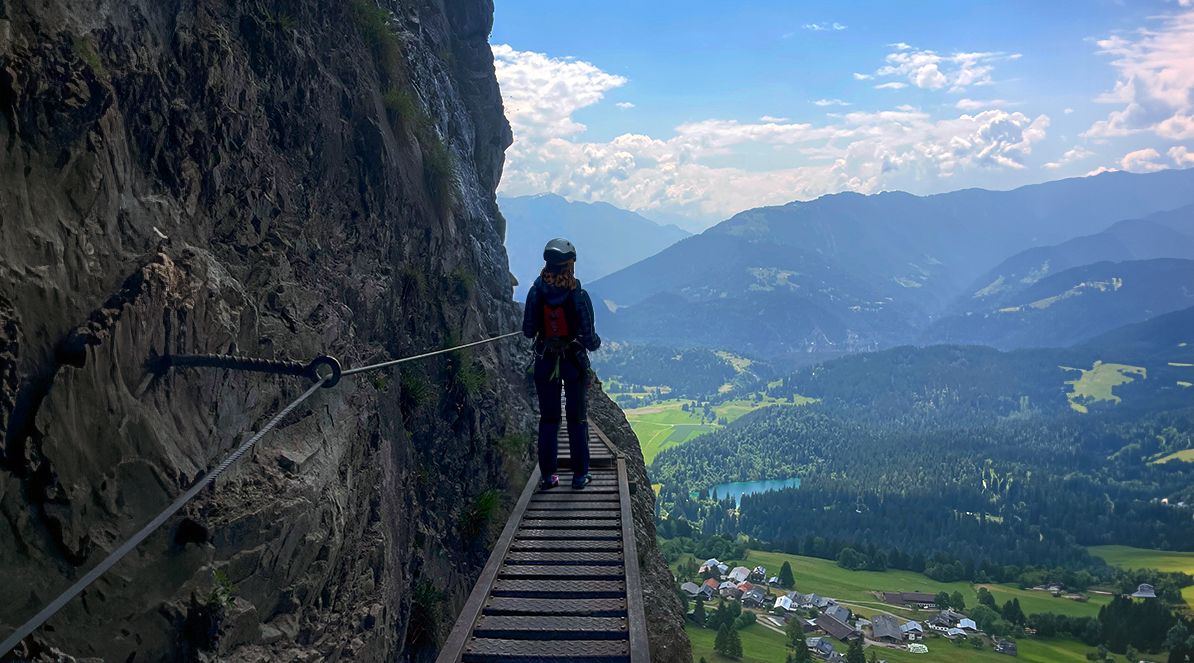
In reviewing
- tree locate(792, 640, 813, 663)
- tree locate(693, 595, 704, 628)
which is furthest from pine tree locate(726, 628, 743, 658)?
tree locate(693, 595, 704, 628)

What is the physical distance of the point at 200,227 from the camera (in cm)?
755

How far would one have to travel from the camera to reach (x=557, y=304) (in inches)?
402

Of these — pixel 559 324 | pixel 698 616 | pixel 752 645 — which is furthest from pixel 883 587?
pixel 559 324

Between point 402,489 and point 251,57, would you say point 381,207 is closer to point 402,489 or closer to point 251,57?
point 251,57

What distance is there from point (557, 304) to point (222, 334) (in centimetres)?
446

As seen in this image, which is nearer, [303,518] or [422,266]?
[303,518]

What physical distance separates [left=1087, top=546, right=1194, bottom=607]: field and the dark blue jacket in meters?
164

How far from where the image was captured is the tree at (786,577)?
117 m

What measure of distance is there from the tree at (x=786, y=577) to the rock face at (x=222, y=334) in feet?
376

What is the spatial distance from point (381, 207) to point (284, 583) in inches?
266

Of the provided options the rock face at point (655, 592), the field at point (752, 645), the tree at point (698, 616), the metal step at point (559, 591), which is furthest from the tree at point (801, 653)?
the metal step at point (559, 591)

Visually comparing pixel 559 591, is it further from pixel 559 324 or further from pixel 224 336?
pixel 224 336

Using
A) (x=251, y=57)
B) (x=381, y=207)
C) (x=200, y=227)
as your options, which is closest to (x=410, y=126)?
(x=381, y=207)

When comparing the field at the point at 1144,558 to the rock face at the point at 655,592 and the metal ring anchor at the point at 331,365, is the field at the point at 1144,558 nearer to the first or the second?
the rock face at the point at 655,592
